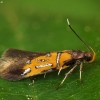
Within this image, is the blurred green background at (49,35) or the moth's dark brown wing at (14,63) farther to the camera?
the moth's dark brown wing at (14,63)

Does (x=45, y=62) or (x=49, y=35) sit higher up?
(x=49, y=35)

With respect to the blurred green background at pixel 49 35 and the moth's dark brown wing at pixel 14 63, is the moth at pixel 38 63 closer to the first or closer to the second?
the moth's dark brown wing at pixel 14 63

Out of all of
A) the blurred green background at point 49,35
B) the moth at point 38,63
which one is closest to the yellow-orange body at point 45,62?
the moth at point 38,63

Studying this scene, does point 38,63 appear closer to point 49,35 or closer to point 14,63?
point 14,63

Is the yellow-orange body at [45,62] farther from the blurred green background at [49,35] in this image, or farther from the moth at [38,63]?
the blurred green background at [49,35]

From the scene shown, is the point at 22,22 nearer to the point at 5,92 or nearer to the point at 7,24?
the point at 7,24

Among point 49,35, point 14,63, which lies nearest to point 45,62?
point 14,63

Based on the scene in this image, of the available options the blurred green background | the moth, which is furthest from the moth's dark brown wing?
the blurred green background
